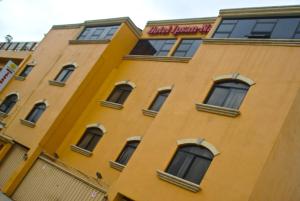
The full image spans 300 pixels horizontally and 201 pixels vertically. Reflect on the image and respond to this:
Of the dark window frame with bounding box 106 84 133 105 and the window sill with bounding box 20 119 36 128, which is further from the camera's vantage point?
the window sill with bounding box 20 119 36 128

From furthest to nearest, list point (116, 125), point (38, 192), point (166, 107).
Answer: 1. point (116, 125)
2. point (38, 192)
3. point (166, 107)

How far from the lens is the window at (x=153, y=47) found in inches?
925

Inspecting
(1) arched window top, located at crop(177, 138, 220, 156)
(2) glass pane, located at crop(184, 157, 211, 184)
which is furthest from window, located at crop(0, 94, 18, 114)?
(2) glass pane, located at crop(184, 157, 211, 184)

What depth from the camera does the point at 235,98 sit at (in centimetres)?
1545

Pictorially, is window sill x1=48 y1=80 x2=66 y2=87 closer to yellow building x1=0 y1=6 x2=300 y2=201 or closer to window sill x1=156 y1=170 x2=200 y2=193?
yellow building x1=0 y1=6 x2=300 y2=201

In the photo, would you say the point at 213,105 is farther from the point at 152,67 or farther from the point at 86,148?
the point at 86,148

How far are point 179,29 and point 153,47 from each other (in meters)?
2.27

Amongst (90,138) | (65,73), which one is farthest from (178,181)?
(65,73)

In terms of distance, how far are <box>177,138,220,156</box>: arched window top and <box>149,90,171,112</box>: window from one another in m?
5.13

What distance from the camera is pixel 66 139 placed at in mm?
22172

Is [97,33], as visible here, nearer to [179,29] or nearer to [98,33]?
[98,33]

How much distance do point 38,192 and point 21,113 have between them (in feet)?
25.5

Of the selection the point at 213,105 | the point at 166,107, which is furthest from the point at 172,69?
the point at 213,105

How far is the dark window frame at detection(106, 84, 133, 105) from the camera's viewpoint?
22203mm
